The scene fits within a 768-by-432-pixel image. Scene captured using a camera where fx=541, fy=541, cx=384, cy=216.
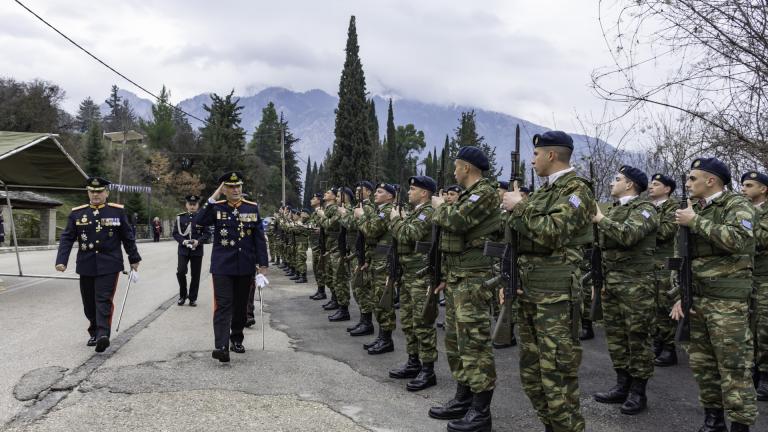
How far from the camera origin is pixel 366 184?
809 centimetres

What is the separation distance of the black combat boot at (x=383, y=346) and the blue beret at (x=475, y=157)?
2.86 meters

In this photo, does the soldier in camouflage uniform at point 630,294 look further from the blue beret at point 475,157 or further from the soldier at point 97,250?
the soldier at point 97,250

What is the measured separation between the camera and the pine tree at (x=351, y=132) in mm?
36344

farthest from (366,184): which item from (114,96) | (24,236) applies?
(114,96)

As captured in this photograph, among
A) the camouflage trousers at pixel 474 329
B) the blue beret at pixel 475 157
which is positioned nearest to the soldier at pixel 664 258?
the camouflage trousers at pixel 474 329

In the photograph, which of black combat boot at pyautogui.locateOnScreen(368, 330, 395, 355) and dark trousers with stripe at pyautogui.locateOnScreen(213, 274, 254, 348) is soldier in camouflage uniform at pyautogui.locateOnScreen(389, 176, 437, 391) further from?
dark trousers with stripe at pyautogui.locateOnScreen(213, 274, 254, 348)

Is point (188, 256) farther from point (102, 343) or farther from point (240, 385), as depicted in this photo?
point (240, 385)

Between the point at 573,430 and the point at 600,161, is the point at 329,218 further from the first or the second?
the point at 600,161

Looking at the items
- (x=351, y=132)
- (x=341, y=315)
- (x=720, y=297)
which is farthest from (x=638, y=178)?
(x=351, y=132)

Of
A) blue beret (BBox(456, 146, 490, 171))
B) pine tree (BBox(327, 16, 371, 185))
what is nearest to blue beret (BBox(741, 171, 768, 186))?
blue beret (BBox(456, 146, 490, 171))

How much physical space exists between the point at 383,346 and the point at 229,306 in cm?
185

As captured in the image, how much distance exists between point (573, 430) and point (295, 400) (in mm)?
2269

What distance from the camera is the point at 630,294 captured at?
4.89 m

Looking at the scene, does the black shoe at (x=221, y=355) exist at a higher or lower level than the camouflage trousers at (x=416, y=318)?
lower
